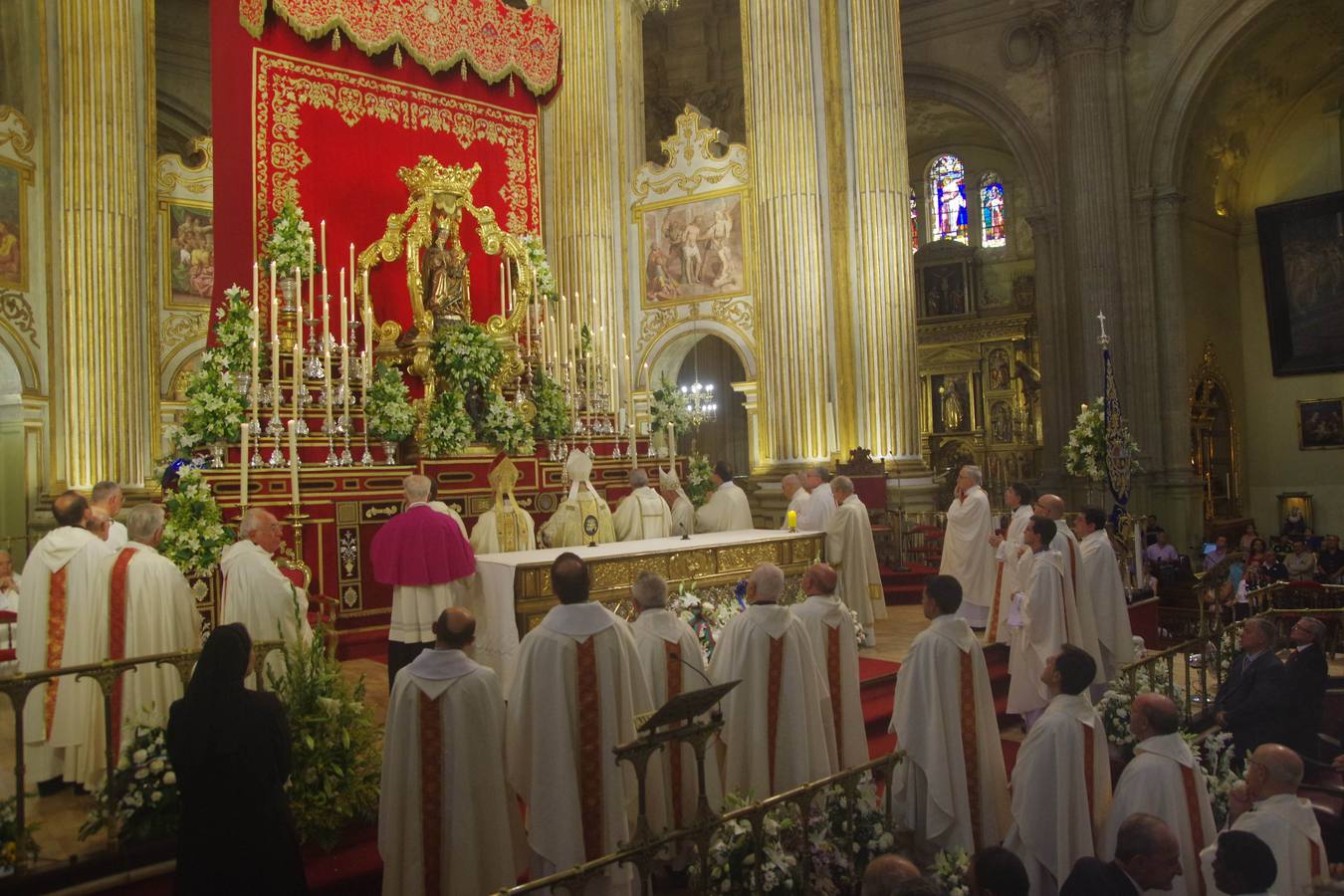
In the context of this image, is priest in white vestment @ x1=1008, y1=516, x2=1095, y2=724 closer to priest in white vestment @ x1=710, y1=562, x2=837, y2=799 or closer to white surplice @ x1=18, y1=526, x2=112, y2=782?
priest in white vestment @ x1=710, y1=562, x2=837, y2=799

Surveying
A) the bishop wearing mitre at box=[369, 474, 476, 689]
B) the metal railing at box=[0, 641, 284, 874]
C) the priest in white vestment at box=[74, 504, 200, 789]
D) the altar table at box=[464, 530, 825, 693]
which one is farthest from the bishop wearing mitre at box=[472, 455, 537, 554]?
the metal railing at box=[0, 641, 284, 874]

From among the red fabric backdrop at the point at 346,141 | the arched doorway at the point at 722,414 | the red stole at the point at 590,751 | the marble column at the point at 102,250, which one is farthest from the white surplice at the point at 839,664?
the arched doorway at the point at 722,414

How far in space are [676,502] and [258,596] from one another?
546 cm

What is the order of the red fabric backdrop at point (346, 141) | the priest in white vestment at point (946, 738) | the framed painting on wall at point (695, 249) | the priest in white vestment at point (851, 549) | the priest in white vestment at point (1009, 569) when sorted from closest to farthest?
the priest in white vestment at point (946, 738), the priest in white vestment at point (1009, 569), the priest in white vestment at point (851, 549), the red fabric backdrop at point (346, 141), the framed painting on wall at point (695, 249)

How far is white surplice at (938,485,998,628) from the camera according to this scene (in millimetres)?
10406

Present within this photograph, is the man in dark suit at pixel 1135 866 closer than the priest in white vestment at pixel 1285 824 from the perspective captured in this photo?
Yes

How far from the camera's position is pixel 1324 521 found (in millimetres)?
22406

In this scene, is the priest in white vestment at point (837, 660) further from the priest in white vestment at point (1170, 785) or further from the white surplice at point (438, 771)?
the white surplice at point (438, 771)

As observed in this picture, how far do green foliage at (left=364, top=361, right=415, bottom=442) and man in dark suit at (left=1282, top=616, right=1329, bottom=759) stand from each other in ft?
25.1

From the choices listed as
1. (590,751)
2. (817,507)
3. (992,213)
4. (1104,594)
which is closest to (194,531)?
(590,751)

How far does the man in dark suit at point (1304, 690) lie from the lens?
6.60 m

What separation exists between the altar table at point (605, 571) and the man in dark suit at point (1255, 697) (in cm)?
363

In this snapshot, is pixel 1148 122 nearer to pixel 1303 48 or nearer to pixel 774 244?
pixel 1303 48

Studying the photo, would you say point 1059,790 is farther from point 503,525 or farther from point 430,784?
point 503,525
